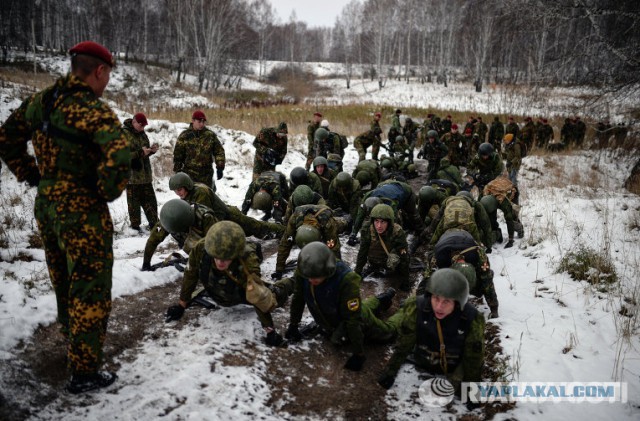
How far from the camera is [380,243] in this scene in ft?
17.3

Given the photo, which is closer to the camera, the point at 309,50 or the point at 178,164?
the point at 178,164

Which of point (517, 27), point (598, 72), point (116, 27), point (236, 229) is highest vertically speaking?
point (116, 27)

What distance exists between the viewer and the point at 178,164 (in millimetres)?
6281

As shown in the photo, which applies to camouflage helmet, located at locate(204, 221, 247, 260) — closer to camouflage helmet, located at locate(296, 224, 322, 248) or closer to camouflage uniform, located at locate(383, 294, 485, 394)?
camouflage helmet, located at locate(296, 224, 322, 248)

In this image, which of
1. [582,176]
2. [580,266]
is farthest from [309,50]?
[580,266]

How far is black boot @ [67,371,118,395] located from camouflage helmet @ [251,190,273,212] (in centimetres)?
458

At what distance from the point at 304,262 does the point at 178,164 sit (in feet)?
13.4

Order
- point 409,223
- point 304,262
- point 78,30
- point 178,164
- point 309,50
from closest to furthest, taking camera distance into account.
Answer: point 304,262
point 178,164
point 409,223
point 78,30
point 309,50

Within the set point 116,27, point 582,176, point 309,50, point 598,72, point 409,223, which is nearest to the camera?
point 409,223

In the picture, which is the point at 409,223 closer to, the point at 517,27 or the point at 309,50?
the point at 517,27

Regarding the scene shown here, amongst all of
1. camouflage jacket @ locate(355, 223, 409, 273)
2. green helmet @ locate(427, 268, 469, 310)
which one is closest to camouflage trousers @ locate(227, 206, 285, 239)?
camouflage jacket @ locate(355, 223, 409, 273)

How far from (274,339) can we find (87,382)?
1549 mm

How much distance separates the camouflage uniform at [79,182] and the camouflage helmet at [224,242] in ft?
3.01

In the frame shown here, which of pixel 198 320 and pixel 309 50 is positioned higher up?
pixel 309 50
